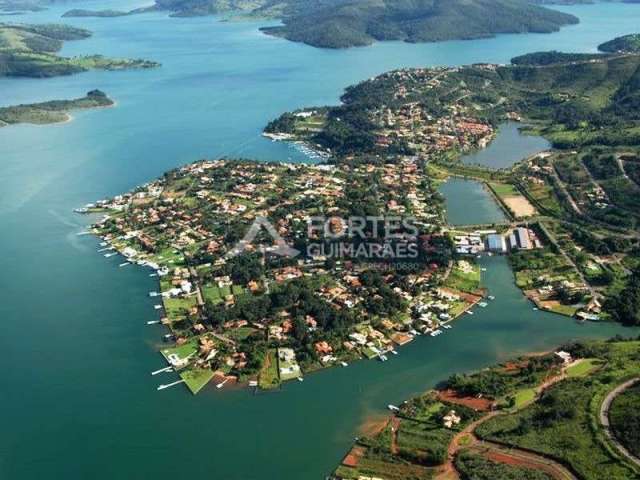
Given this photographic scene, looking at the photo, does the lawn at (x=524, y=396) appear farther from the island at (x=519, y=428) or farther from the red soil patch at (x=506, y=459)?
the red soil patch at (x=506, y=459)

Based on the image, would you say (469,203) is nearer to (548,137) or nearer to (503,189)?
(503,189)

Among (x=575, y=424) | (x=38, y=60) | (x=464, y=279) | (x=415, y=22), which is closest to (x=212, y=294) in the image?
(x=464, y=279)

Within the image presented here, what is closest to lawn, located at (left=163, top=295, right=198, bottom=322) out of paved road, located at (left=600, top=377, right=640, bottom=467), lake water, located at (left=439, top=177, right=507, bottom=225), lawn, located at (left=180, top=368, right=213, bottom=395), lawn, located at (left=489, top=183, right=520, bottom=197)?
lawn, located at (left=180, top=368, right=213, bottom=395)

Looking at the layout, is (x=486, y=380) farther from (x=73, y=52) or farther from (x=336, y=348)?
(x=73, y=52)

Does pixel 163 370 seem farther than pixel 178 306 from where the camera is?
No

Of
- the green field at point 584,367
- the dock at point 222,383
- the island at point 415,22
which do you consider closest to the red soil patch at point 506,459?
the green field at point 584,367

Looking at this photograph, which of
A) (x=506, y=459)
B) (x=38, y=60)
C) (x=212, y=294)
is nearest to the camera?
(x=506, y=459)
